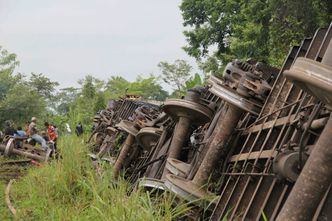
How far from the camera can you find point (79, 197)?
699 cm

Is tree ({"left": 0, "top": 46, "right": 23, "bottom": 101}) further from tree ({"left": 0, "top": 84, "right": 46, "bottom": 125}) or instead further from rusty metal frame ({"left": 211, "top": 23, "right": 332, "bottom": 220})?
rusty metal frame ({"left": 211, "top": 23, "right": 332, "bottom": 220})

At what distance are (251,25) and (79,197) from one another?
15.8m

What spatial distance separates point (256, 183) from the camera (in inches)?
173

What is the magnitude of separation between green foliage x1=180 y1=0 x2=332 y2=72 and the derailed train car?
10.6 m

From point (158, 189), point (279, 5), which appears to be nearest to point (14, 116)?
point (279, 5)

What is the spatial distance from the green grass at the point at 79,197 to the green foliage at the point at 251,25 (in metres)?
9.91

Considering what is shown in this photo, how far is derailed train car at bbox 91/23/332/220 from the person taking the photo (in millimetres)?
2857

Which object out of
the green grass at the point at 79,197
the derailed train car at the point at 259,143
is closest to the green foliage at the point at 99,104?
the green grass at the point at 79,197

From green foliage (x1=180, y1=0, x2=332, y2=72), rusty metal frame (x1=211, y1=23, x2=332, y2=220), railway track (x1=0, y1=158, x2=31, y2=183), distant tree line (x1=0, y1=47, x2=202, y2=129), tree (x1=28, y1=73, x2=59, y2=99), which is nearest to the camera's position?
rusty metal frame (x1=211, y1=23, x2=332, y2=220)

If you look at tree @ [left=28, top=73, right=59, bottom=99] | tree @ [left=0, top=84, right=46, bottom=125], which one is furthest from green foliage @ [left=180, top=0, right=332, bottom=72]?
tree @ [left=28, top=73, right=59, bottom=99]

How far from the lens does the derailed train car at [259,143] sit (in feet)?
9.37

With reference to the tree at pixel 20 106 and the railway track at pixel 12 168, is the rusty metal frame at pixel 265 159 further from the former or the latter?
the tree at pixel 20 106

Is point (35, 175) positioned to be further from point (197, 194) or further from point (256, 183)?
point (256, 183)

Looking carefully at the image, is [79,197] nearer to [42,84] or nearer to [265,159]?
[265,159]
